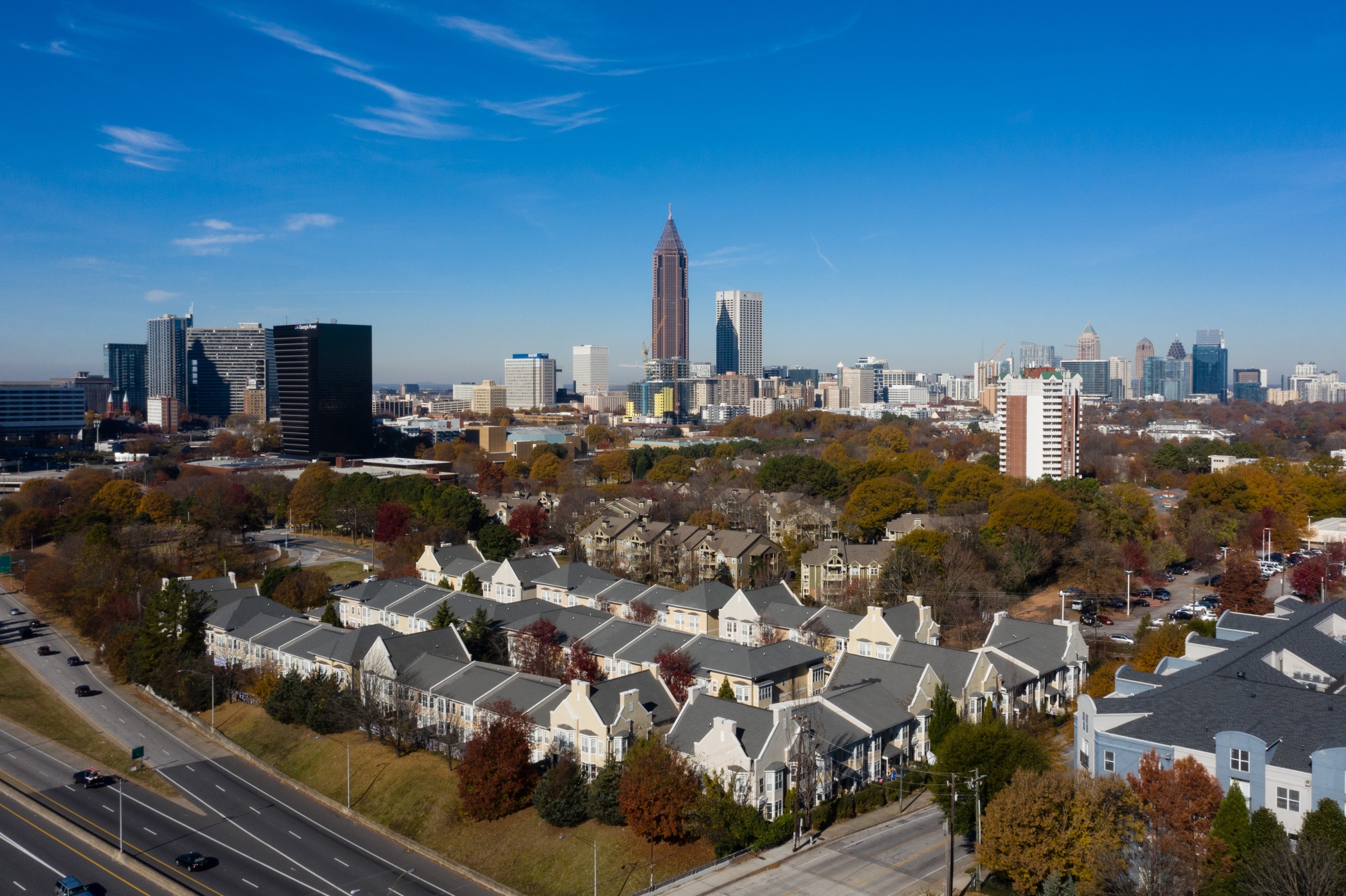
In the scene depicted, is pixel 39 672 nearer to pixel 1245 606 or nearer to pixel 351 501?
pixel 351 501

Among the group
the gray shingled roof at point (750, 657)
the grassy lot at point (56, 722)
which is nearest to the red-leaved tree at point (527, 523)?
the grassy lot at point (56, 722)

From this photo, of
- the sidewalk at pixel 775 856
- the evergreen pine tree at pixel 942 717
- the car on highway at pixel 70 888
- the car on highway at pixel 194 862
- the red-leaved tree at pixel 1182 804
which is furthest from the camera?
the evergreen pine tree at pixel 942 717

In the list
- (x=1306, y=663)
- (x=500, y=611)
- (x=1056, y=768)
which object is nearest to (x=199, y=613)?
(x=500, y=611)

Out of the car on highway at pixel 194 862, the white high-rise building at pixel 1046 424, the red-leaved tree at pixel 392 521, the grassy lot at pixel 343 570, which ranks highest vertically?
the white high-rise building at pixel 1046 424

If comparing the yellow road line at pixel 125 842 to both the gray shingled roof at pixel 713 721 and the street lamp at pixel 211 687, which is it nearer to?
the street lamp at pixel 211 687

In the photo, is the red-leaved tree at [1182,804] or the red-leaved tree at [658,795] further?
the red-leaved tree at [658,795]

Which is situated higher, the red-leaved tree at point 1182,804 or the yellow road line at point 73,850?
the red-leaved tree at point 1182,804

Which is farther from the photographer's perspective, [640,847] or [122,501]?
[122,501]
